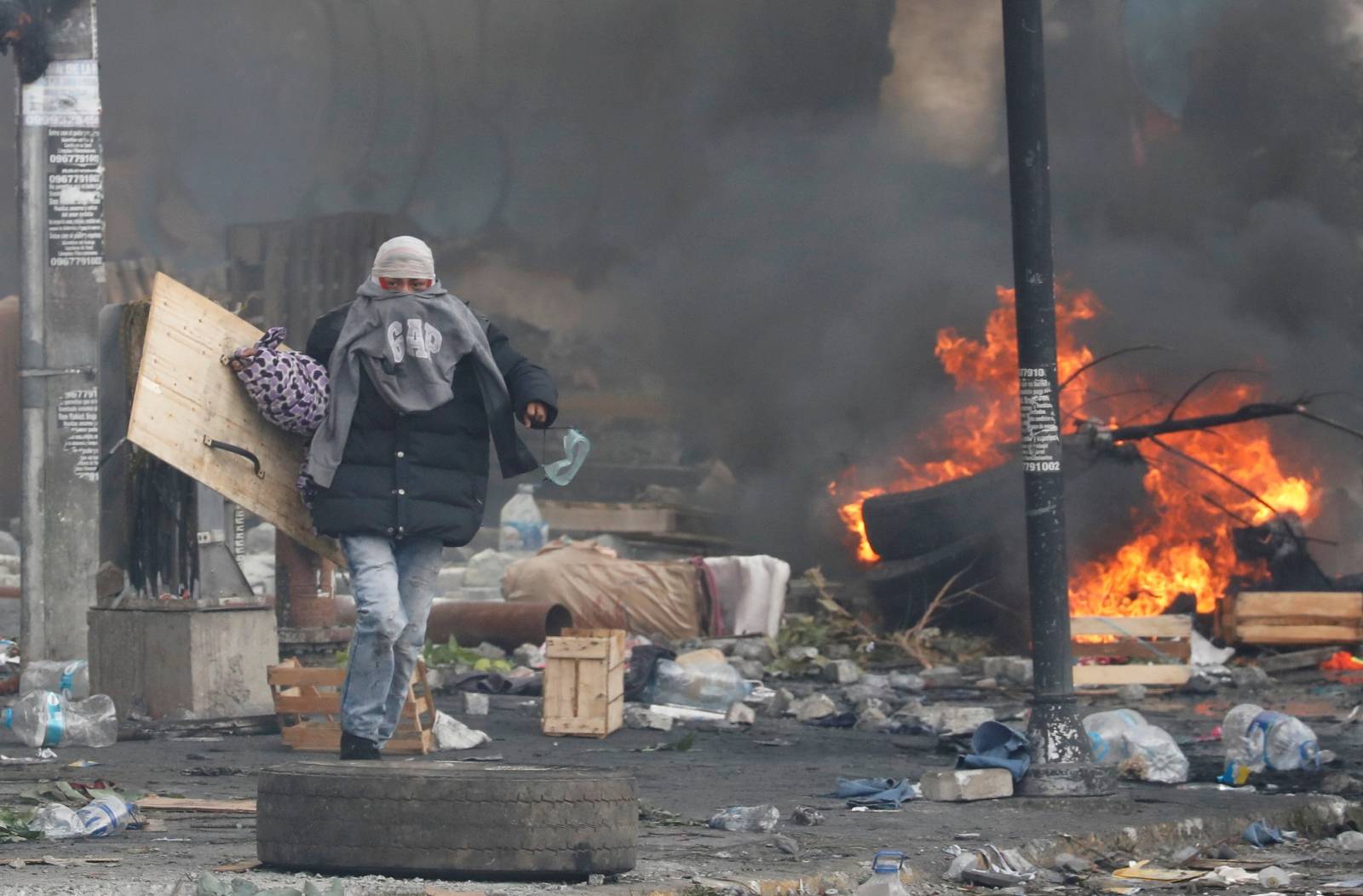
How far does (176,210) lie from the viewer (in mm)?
19391

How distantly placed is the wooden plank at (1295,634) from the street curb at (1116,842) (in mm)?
6598

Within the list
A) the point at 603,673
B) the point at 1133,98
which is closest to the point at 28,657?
the point at 603,673

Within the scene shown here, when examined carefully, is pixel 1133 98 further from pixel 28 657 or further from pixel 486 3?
pixel 28 657

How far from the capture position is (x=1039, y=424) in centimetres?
646

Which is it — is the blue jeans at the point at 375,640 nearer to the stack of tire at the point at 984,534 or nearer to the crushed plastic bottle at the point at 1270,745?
the crushed plastic bottle at the point at 1270,745

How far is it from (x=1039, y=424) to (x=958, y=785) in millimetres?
1364

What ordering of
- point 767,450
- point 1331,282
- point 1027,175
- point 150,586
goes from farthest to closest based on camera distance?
point 767,450, point 1331,282, point 150,586, point 1027,175

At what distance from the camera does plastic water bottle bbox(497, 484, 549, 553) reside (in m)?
16.4

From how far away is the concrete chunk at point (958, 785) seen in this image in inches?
235

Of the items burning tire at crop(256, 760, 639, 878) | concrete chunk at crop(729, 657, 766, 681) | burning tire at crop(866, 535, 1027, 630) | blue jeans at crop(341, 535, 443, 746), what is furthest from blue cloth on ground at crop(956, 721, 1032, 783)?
burning tire at crop(866, 535, 1027, 630)

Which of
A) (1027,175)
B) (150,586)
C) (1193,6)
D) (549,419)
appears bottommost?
(150,586)

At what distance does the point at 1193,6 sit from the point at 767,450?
672cm

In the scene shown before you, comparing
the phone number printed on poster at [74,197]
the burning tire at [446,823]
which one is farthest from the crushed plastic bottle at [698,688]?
the burning tire at [446,823]

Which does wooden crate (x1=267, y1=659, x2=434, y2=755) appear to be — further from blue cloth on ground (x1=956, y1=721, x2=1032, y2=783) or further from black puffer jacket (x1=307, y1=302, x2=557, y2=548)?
blue cloth on ground (x1=956, y1=721, x2=1032, y2=783)
